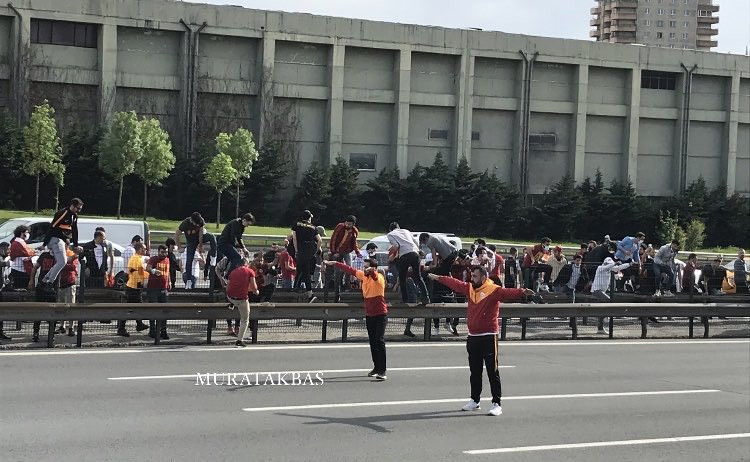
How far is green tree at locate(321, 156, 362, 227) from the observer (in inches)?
2571

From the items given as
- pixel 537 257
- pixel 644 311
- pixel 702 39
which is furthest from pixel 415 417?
pixel 702 39

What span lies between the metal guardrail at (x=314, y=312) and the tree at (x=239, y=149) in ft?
130

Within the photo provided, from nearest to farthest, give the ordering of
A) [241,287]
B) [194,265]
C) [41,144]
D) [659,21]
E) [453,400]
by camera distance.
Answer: [453,400], [241,287], [194,265], [41,144], [659,21]

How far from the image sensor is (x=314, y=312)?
20.7 meters

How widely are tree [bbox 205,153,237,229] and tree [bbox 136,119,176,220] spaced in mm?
2138

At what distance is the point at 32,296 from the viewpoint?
19.9 m

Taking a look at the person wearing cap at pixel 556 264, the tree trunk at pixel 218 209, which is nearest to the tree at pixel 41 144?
the tree trunk at pixel 218 209

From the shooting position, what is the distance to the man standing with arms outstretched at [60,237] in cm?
1909

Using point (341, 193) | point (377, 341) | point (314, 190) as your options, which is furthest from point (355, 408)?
point (341, 193)

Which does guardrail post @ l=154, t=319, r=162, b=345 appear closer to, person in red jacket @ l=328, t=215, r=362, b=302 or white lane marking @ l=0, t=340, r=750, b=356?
white lane marking @ l=0, t=340, r=750, b=356

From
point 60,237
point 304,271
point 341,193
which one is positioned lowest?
point 304,271

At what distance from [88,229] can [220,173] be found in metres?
34.3

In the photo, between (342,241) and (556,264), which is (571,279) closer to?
(556,264)

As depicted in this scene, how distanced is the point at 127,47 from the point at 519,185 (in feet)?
85.0
